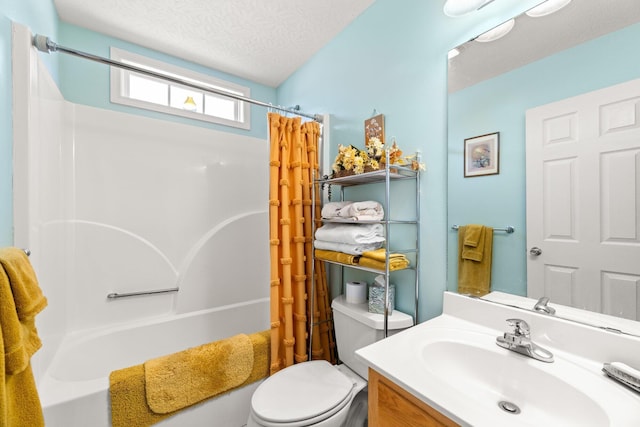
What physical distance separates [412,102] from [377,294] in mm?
990

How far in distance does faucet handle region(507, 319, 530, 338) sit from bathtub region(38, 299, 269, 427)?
4.52 feet

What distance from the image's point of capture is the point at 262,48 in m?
2.00

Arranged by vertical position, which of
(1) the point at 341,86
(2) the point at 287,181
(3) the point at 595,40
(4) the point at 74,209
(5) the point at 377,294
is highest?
(1) the point at 341,86

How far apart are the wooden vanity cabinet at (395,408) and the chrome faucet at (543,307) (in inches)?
22.5

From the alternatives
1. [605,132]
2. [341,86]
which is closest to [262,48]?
[341,86]

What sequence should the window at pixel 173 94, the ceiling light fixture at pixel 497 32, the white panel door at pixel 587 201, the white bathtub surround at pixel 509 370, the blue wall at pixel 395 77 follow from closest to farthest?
1. the white bathtub surround at pixel 509 370
2. the white panel door at pixel 587 201
3. the ceiling light fixture at pixel 497 32
4. the blue wall at pixel 395 77
5. the window at pixel 173 94

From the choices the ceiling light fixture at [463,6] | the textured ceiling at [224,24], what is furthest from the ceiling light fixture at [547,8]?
the textured ceiling at [224,24]

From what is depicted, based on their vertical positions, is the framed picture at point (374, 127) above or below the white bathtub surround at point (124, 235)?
above

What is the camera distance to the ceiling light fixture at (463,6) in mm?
1001

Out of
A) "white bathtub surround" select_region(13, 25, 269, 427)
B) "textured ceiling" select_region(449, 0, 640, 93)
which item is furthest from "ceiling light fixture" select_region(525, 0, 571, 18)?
"white bathtub surround" select_region(13, 25, 269, 427)

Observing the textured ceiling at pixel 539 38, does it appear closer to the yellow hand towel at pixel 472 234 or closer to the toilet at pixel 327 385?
the yellow hand towel at pixel 472 234

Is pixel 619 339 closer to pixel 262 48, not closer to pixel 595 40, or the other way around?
pixel 595 40

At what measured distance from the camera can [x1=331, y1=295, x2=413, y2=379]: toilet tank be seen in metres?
1.25

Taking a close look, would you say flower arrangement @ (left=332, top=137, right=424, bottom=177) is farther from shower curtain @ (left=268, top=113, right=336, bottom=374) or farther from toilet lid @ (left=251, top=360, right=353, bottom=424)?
toilet lid @ (left=251, top=360, right=353, bottom=424)
